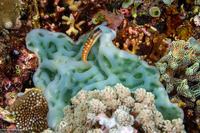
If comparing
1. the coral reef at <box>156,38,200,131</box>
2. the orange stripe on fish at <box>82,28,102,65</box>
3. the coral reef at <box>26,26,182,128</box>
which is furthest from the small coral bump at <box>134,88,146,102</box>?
the orange stripe on fish at <box>82,28,102,65</box>

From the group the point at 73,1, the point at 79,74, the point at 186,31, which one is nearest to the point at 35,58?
the point at 79,74

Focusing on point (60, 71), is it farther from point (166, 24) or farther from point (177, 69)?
point (166, 24)

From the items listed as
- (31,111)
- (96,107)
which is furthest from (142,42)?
(31,111)

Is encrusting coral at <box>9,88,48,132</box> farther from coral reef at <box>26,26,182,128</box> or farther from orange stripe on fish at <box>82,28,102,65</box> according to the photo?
orange stripe on fish at <box>82,28,102,65</box>

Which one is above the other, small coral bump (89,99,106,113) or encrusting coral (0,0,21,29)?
encrusting coral (0,0,21,29)

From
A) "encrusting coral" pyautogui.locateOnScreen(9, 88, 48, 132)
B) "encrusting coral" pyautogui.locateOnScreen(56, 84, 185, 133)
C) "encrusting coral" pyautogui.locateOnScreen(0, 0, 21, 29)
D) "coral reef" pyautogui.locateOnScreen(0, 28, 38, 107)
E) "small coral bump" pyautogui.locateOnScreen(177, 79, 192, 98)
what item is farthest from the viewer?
"encrusting coral" pyautogui.locateOnScreen(0, 0, 21, 29)

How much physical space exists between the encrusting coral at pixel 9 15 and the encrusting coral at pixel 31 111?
58.8 inches

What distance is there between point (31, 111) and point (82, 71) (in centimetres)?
117

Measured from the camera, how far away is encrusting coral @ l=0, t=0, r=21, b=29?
3.47 meters

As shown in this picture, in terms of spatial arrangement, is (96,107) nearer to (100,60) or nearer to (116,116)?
(116,116)

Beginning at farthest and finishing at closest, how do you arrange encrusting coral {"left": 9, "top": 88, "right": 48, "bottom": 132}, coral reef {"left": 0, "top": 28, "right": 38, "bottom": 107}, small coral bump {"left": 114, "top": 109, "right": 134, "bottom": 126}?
1. coral reef {"left": 0, "top": 28, "right": 38, "bottom": 107}
2. encrusting coral {"left": 9, "top": 88, "right": 48, "bottom": 132}
3. small coral bump {"left": 114, "top": 109, "right": 134, "bottom": 126}

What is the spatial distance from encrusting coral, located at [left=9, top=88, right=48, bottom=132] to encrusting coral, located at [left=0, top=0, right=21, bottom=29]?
1.49 metres

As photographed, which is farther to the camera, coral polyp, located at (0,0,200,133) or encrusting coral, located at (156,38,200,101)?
encrusting coral, located at (156,38,200,101)

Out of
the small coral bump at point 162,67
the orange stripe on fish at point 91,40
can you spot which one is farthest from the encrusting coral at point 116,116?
the orange stripe on fish at point 91,40
